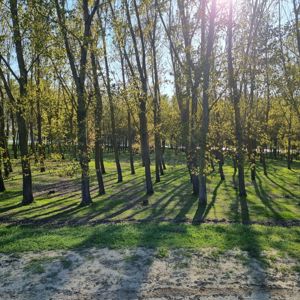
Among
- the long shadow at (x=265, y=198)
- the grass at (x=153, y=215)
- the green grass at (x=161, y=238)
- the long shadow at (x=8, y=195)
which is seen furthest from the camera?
the long shadow at (x=8, y=195)

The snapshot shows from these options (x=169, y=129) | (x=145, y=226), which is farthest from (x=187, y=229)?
(x=169, y=129)

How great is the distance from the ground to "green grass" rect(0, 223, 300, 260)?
0.03 metres

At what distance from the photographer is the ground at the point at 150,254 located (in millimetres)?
6910

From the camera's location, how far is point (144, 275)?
7559 millimetres

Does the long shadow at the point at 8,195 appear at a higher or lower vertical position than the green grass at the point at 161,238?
higher

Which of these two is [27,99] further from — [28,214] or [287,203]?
[287,203]

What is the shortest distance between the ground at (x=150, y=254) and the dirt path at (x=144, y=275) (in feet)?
0.07

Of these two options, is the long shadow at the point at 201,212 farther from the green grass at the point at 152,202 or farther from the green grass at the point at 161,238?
the green grass at the point at 161,238

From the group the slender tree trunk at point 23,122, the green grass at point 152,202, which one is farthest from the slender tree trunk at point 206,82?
the slender tree trunk at point 23,122

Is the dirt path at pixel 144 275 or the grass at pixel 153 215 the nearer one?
the dirt path at pixel 144 275

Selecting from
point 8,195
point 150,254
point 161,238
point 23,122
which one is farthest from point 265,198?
point 8,195

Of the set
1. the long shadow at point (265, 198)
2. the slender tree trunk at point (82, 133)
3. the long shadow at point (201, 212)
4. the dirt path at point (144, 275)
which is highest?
the slender tree trunk at point (82, 133)

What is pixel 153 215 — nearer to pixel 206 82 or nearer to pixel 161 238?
pixel 161 238

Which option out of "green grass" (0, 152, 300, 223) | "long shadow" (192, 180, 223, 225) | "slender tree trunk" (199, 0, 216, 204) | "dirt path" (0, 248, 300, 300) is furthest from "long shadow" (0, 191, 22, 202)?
"dirt path" (0, 248, 300, 300)
